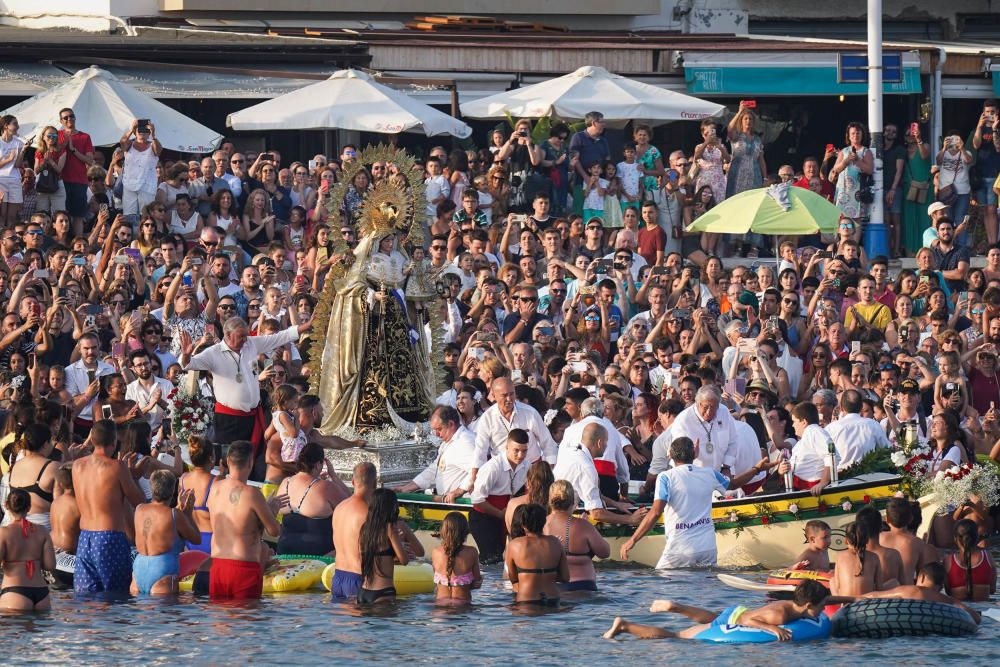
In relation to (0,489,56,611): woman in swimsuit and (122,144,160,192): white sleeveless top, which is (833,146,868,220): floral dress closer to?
(122,144,160,192): white sleeveless top

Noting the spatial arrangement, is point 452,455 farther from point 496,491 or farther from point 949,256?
point 949,256

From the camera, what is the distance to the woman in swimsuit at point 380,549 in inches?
644

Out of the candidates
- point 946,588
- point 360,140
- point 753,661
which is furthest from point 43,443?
point 360,140

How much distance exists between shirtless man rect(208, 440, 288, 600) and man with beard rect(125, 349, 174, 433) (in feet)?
12.8

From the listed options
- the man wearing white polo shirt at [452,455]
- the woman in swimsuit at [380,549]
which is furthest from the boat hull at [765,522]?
the woman in swimsuit at [380,549]

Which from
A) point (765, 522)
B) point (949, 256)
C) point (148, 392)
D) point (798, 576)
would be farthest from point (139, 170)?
point (798, 576)

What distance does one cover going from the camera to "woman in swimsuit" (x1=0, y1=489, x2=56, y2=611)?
1612cm

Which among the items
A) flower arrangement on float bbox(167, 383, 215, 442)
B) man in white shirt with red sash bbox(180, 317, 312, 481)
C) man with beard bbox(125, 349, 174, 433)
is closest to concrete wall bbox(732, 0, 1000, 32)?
man in white shirt with red sash bbox(180, 317, 312, 481)

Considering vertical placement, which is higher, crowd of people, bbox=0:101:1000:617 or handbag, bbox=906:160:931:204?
handbag, bbox=906:160:931:204

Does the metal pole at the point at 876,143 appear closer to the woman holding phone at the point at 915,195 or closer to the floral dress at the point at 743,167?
the woman holding phone at the point at 915,195

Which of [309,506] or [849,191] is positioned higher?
[849,191]

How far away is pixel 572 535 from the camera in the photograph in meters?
16.8

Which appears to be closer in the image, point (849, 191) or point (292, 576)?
point (292, 576)

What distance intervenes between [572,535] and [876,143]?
11.1 meters
